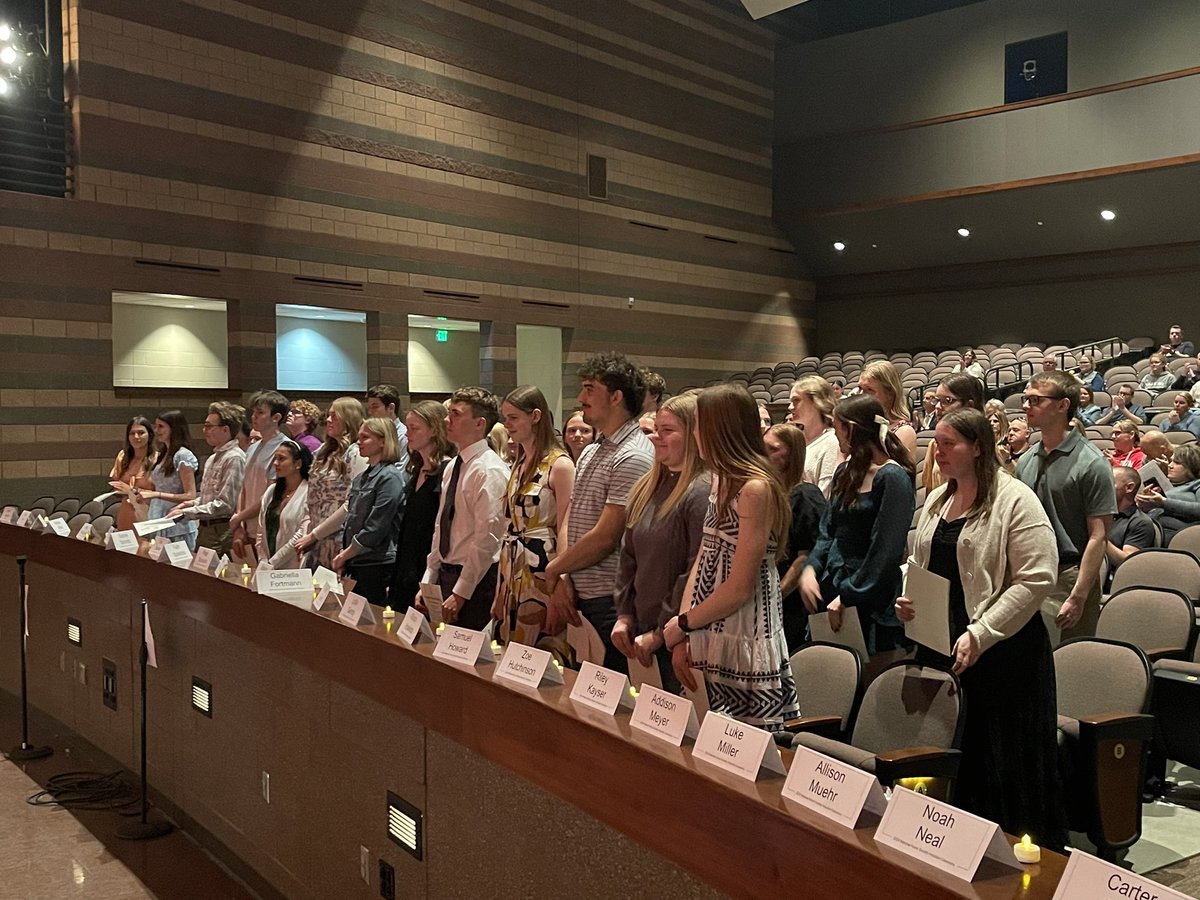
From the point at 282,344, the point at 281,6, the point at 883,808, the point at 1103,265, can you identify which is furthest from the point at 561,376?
the point at 883,808

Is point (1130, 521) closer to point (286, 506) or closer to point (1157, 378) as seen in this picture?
point (286, 506)

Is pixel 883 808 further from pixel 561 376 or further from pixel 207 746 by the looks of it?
pixel 561 376

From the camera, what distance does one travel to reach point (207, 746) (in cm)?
357

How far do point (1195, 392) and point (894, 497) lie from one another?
8076 mm

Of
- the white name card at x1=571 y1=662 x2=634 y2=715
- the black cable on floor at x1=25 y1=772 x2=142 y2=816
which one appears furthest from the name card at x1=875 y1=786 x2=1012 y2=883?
the black cable on floor at x1=25 y1=772 x2=142 y2=816

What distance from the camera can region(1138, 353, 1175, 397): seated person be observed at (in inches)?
437

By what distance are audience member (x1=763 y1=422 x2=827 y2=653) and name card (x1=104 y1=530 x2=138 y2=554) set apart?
8.08 feet

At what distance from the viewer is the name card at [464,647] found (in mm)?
2326

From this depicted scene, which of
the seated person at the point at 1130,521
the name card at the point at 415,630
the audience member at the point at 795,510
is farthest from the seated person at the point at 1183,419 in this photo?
the name card at the point at 415,630

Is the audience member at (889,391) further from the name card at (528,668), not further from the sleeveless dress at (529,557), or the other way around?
the name card at (528,668)

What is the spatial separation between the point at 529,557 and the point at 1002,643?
136cm

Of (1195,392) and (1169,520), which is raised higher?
(1195,392)

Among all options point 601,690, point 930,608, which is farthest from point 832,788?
point 930,608

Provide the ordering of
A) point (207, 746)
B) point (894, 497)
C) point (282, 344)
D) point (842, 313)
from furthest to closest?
point (842, 313) → point (282, 344) → point (207, 746) → point (894, 497)
